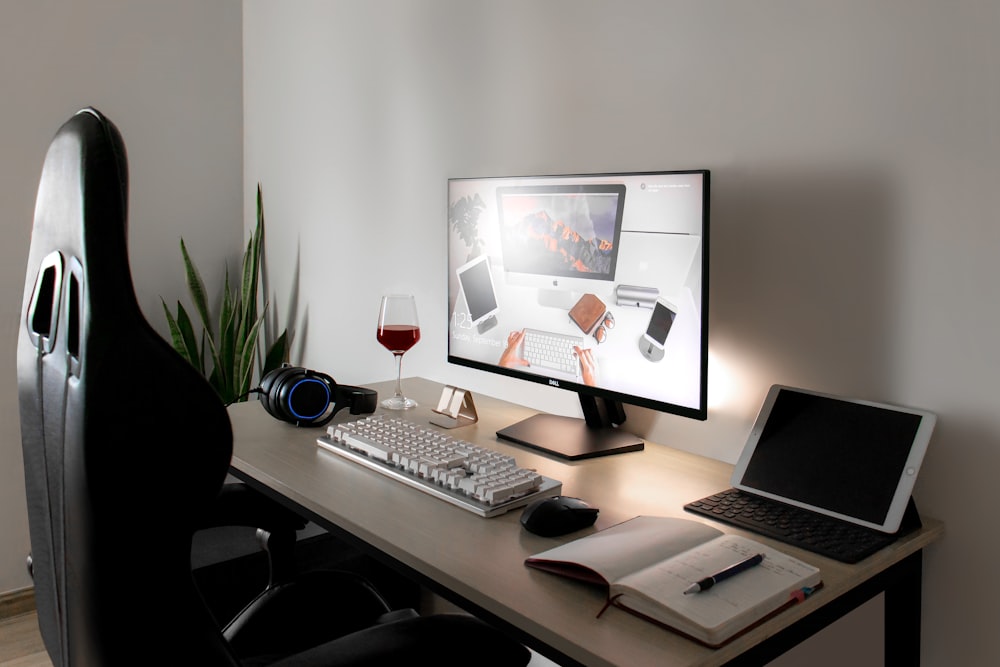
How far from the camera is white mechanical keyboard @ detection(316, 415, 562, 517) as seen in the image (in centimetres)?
135

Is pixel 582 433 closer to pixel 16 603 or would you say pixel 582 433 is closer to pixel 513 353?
pixel 513 353

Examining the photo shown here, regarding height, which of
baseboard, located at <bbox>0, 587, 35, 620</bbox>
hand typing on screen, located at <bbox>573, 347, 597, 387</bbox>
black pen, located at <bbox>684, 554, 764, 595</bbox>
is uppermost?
hand typing on screen, located at <bbox>573, 347, 597, 387</bbox>

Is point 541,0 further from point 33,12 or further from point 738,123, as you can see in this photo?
point 33,12

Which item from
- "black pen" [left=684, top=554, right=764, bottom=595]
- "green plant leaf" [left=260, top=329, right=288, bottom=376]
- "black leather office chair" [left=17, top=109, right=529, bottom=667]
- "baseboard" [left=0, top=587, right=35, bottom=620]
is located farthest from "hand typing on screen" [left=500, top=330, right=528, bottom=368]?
"baseboard" [left=0, top=587, right=35, bottom=620]

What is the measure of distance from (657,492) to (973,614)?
53cm

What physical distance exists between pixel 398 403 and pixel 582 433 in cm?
47

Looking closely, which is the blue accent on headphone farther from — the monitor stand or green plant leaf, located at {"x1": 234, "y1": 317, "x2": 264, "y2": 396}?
green plant leaf, located at {"x1": 234, "y1": 317, "x2": 264, "y2": 396}

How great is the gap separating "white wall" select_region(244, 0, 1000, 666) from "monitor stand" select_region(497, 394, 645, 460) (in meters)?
0.08

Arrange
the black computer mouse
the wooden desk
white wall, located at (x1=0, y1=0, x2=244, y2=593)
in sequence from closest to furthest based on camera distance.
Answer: the wooden desk < the black computer mouse < white wall, located at (x1=0, y1=0, x2=244, y2=593)

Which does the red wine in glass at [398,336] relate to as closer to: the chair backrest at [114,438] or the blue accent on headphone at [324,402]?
the blue accent on headphone at [324,402]

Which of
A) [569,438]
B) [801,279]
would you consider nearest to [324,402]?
[569,438]

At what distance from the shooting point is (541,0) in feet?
6.33

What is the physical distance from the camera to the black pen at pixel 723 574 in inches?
39.7

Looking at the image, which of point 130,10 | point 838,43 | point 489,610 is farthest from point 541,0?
point 130,10
